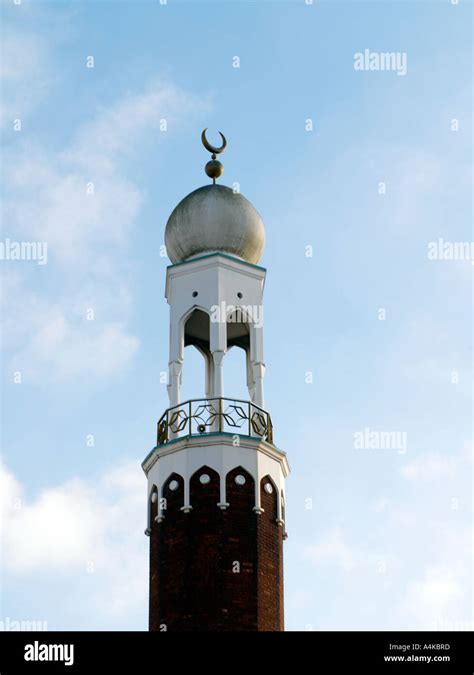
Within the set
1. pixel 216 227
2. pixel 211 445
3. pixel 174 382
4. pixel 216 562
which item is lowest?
pixel 216 562

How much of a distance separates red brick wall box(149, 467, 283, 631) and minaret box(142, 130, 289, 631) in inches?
1.0

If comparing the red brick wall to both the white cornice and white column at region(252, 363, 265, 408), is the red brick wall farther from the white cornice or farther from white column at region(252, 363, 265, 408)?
white column at region(252, 363, 265, 408)

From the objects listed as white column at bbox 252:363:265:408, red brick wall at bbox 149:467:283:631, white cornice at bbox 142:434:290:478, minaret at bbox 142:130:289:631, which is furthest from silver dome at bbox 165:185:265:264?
red brick wall at bbox 149:467:283:631

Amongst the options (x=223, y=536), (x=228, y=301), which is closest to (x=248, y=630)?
(x=223, y=536)

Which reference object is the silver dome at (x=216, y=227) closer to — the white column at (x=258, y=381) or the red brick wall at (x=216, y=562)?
the white column at (x=258, y=381)

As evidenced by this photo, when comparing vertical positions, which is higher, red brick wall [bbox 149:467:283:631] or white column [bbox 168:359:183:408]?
white column [bbox 168:359:183:408]

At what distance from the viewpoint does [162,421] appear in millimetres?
34781

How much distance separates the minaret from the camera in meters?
31.3

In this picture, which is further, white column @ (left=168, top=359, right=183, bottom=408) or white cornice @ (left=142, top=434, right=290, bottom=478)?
white column @ (left=168, top=359, right=183, bottom=408)

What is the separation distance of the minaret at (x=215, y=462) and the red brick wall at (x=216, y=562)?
0.03 m

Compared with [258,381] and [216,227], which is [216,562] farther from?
[216,227]

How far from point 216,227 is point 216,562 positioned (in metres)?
10.3

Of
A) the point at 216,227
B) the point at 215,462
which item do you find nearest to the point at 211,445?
the point at 215,462

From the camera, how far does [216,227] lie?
36938mm
